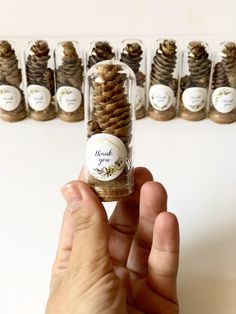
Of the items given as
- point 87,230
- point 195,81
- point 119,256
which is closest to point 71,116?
point 195,81

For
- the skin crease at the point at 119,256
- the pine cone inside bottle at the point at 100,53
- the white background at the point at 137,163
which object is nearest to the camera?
the skin crease at the point at 119,256

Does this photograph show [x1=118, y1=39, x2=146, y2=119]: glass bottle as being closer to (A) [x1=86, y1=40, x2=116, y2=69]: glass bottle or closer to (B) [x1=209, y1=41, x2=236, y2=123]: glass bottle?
(A) [x1=86, y1=40, x2=116, y2=69]: glass bottle

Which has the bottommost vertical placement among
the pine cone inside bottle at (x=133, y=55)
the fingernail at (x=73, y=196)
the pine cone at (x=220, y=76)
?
the fingernail at (x=73, y=196)

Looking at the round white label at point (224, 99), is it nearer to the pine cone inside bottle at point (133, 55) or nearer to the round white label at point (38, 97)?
the pine cone inside bottle at point (133, 55)

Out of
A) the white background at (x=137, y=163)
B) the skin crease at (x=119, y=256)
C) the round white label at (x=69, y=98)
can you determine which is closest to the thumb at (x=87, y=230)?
the skin crease at (x=119, y=256)

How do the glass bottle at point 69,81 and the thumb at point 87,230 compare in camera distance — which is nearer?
the thumb at point 87,230

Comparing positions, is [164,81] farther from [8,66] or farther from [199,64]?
[8,66]

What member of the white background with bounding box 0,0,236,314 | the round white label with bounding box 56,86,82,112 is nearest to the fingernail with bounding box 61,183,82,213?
the white background with bounding box 0,0,236,314
